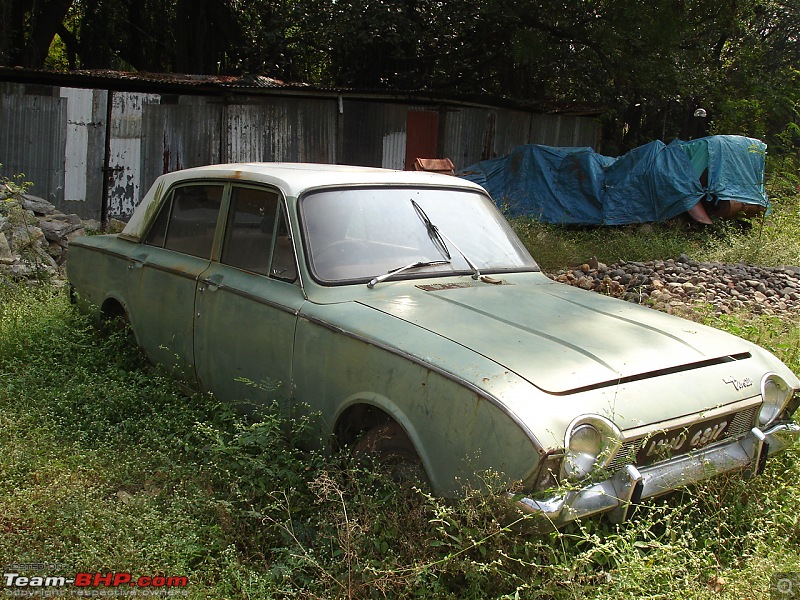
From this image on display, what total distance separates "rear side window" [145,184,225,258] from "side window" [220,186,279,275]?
17 cm

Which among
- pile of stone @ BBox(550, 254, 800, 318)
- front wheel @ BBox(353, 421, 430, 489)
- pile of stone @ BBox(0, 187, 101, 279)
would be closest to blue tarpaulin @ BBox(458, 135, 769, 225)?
pile of stone @ BBox(550, 254, 800, 318)

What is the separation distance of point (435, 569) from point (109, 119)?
11.2 metres

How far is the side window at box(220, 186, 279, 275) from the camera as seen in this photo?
4.03 metres

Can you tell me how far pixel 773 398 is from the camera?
3471 millimetres

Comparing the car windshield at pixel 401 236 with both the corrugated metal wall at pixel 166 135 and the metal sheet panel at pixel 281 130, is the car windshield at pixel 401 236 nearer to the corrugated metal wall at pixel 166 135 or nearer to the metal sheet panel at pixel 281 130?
the corrugated metal wall at pixel 166 135

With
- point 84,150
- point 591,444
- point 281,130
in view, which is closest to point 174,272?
point 591,444

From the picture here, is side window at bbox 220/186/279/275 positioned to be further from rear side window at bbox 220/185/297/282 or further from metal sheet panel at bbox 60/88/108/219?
metal sheet panel at bbox 60/88/108/219

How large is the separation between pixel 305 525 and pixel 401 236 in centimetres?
163

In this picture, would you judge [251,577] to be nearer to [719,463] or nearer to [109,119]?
[719,463]

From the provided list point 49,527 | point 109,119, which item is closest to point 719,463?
point 49,527

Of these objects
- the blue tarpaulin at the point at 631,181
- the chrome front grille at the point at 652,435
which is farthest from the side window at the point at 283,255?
the blue tarpaulin at the point at 631,181

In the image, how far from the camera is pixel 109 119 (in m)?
12.1

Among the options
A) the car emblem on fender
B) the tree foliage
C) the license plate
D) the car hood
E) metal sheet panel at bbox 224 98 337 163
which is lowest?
the license plate

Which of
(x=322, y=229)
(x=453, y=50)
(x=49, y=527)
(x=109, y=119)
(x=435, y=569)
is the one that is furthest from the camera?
(x=453, y=50)
